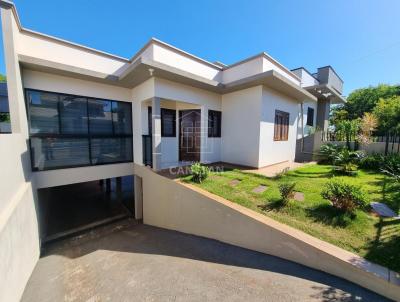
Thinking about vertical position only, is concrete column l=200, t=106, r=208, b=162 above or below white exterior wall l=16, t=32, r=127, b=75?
below

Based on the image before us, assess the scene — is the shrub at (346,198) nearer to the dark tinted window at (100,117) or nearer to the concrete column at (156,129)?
the concrete column at (156,129)

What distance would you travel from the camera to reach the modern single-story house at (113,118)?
4684 millimetres

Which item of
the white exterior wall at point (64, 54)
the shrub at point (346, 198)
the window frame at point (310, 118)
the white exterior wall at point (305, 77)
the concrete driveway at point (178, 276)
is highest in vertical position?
the white exterior wall at point (305, 77)

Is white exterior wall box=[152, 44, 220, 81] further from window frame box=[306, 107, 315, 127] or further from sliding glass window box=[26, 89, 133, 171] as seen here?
window frame box=[306, 107, 315, 127]

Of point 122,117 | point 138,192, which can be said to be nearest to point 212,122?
point 122,117

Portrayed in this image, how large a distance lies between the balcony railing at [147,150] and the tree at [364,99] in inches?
824

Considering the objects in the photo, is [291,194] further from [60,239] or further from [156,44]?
[60,239]

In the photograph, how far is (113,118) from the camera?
23.8 feet

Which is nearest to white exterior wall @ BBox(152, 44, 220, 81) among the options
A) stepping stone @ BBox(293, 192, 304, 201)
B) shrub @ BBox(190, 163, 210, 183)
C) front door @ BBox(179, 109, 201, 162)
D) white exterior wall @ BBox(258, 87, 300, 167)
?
front door @ BBox(179, 109, 201, 162)

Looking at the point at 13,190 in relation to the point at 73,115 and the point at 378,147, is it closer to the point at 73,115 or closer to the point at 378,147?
the point at 73,115

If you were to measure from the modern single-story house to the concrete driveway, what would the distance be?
73 cm

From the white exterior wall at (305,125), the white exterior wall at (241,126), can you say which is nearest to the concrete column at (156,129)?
the white exterior wall at (241,126)

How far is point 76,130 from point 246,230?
6.52 m

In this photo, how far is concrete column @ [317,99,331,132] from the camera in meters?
12.4
